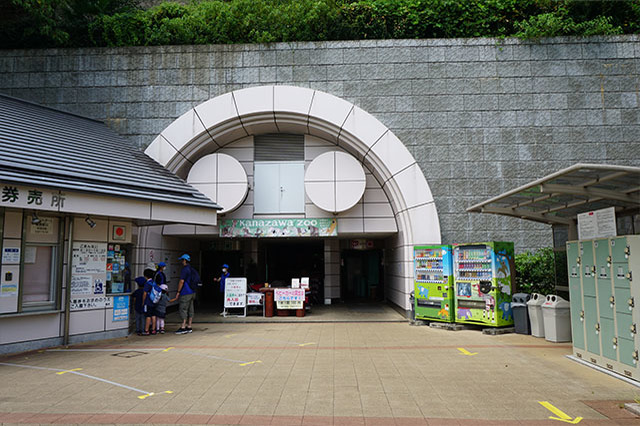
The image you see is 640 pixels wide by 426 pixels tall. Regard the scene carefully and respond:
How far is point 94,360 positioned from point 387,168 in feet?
30.7

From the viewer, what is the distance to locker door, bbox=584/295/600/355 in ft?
24.0

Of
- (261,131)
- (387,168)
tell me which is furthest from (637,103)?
(261,131)

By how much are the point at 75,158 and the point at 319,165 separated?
22.4 feet

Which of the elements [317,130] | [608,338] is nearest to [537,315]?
[608,338]

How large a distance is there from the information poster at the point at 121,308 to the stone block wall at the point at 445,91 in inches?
215

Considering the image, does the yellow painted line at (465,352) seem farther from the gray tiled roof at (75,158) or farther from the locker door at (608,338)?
the gray tiled roof at (75,158)

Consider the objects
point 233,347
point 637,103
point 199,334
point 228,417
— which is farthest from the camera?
point 637,103

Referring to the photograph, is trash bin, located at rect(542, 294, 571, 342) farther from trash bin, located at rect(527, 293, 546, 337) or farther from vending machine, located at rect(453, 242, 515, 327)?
vending machine, located at rect(453, 242, 515, 327)

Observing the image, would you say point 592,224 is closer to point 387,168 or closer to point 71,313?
point 387,168

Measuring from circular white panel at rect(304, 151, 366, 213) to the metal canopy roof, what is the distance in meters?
4.33

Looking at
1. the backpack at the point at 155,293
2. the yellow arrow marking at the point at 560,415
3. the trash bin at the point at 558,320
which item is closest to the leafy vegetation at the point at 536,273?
the trash bin at the point at 558,320

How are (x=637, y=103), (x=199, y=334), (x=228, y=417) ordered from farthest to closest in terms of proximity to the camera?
1. (x=637, y=103)
2. (x=199, y=334)
3. (x=228, y=417)

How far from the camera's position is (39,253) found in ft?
30.8

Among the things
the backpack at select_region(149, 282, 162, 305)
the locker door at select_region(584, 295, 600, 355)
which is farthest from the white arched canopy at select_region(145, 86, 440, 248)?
the locker door at select_region(584, 295, 600, 355)
